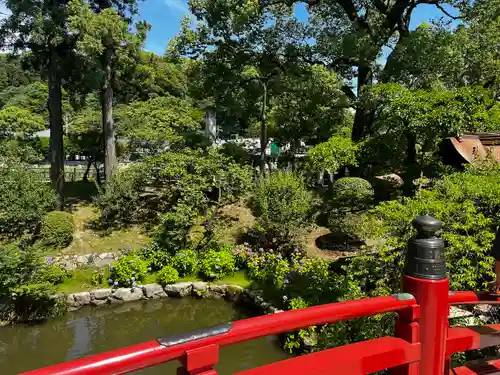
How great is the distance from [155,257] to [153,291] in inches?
34.3

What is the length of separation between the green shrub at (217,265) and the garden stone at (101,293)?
186 centimetres

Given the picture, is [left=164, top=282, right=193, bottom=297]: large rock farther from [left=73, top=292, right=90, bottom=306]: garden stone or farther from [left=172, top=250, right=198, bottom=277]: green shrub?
[left=73, top=292, right=90, bottom=306]: garden stone

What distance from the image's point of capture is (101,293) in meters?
6.86

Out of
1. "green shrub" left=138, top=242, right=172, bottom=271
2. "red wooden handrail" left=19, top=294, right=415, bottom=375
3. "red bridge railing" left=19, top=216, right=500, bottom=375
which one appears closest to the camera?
"red wooden handrail" left=19, top=294, right=415, bottom=375

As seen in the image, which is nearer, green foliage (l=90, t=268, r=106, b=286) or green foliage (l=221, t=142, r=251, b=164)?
green foliage (l=90, t=268, r=106, b=286)

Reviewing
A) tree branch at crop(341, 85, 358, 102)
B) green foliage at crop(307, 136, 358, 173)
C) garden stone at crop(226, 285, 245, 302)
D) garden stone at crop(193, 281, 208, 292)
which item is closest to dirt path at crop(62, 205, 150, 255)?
garden stone at crop(193, 281, 208, 292)

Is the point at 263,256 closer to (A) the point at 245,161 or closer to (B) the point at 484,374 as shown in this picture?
(A) the point at 245,161

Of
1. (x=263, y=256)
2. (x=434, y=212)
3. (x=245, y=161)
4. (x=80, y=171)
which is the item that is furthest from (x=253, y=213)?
(x=80, y=171)

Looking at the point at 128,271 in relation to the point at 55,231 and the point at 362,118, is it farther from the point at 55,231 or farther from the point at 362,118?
the point at 362,118

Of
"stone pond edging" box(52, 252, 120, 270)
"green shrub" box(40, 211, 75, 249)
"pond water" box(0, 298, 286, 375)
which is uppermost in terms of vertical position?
"green shrub" box(40, 211, 75, 249)

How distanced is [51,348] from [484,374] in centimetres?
547

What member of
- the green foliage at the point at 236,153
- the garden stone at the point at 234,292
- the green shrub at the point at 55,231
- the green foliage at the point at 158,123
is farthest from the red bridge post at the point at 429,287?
the green foliage at the point at 158,123

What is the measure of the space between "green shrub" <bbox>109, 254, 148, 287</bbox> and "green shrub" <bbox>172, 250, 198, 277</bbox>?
0.62 m

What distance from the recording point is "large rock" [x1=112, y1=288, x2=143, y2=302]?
6938 mm
